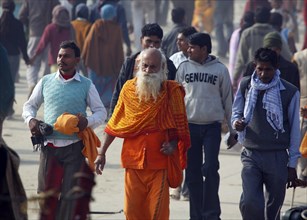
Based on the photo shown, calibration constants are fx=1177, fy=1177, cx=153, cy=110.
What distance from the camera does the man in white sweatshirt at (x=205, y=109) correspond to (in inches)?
406

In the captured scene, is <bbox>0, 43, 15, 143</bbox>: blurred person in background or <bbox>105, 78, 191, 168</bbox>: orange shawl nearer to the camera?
<bbox>105, 78, 191, 168</bbox>: orange shawl

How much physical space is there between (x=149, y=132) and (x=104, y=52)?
8.06 metres

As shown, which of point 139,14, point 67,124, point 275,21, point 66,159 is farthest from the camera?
point 139,14

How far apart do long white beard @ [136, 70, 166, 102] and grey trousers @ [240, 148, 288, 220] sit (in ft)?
3.43

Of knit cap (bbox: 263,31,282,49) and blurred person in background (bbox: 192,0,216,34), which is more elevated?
knit cap (bbox: 263,31,282,49)

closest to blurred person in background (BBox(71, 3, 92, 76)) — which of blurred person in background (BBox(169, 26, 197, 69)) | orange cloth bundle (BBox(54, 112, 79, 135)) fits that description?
blurred person in background (BBox(169, 26, 197, 69))

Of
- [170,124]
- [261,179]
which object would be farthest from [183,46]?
[170,124]

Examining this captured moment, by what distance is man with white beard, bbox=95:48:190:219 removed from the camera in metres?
8.76

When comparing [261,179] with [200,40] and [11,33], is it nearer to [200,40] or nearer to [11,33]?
[200,40]

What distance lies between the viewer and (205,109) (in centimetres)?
1030

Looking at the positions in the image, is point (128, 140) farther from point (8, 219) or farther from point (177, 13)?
point (177, 13)

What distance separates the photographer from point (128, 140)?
29.2 ft

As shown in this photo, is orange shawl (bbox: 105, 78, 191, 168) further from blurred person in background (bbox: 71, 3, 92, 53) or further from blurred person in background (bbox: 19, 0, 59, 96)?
blurred person in background (bbox: 19, 0, 59, 96)

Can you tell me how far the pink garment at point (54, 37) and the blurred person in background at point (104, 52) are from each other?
11.9 inches
